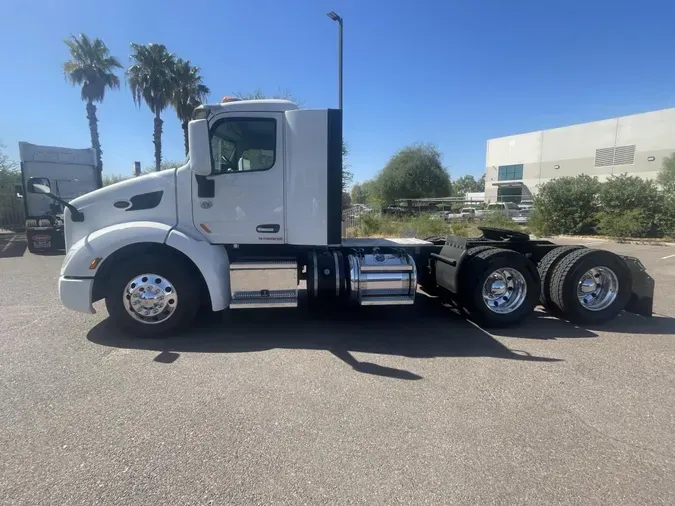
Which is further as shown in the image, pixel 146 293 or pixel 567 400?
pixel 146 293

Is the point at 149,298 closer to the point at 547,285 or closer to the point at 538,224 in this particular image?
the point at 547,285

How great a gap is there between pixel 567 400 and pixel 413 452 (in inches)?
63.7

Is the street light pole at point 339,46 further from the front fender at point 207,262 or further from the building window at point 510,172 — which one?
the building window at point 510,172

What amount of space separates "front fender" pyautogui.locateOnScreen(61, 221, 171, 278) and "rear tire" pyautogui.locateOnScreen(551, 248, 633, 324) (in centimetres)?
534

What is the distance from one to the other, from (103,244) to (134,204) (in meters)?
0.66

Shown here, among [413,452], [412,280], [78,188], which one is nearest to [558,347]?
[412,280]

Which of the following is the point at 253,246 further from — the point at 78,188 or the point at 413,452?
the point at 78,188

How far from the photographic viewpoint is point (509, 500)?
221cm

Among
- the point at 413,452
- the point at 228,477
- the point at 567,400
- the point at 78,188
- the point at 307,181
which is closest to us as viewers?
the point at 228,477

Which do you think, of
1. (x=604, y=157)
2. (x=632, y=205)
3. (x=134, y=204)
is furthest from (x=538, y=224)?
(x=604, y=157)

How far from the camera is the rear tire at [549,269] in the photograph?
5.67 metres

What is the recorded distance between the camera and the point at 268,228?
5098 mm

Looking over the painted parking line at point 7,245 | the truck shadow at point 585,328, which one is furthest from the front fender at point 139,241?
the painted parking line at point 7,245

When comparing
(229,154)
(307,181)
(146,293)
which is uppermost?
(229,154)
